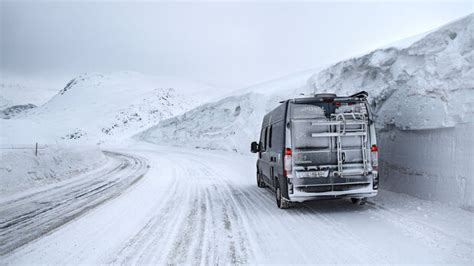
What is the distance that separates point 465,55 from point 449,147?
2497mm

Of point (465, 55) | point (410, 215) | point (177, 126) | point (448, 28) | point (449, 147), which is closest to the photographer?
point (410, 215)

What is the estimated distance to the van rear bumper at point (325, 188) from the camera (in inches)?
276

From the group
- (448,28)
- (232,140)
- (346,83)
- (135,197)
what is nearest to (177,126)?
(232,140)

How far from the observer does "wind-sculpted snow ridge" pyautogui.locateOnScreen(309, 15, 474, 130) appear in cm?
774

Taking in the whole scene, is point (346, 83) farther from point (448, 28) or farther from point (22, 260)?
point (22, 260)

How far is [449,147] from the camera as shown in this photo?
748 cm

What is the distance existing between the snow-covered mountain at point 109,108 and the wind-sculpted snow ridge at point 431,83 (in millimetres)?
39180

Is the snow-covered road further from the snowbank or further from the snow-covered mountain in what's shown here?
the snow-covered mountain

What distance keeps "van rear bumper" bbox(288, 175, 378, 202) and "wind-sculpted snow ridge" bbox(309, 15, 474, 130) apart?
2.60m

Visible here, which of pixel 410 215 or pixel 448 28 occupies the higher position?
pixel 448 28

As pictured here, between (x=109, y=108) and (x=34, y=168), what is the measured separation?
249 feet

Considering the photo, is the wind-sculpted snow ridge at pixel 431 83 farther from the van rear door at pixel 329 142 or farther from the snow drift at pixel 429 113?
the van rear door at pixel 329 142

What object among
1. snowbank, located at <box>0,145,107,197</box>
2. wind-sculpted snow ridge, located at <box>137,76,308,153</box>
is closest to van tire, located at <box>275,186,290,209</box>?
snowbank, located at <box>0,145,107,197</box>

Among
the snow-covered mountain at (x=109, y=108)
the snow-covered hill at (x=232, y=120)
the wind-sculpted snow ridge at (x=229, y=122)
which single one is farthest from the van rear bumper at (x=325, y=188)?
the snow-covered mountain at (x=109, y=108)
